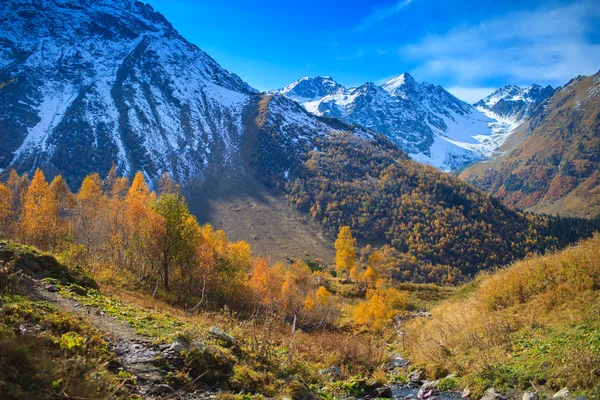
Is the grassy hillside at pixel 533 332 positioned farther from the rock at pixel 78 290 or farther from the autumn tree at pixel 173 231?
the autumn tree at pixel 173 231

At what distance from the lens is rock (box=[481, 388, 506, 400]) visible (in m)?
10.6

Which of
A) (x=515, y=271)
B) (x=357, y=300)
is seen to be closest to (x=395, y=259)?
(x=357, y=300)

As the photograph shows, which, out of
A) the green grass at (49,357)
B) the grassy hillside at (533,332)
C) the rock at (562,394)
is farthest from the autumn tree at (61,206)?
the rock at (562,394)

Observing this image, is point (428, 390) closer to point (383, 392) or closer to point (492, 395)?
→ point (383, 392)

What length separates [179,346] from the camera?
11.0 metres

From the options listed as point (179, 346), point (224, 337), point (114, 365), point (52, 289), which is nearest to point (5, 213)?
point (52, 289)

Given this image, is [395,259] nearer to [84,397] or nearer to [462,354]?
[462,354]

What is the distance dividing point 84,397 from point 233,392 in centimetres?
505

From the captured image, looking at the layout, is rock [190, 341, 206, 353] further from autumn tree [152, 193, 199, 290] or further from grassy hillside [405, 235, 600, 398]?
autumn tree [152, 193, 199, 290]

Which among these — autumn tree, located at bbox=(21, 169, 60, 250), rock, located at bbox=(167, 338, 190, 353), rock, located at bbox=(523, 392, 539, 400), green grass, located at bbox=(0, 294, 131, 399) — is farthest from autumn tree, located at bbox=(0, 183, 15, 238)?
rock, located at bbox=(523, 392, 539, 400)

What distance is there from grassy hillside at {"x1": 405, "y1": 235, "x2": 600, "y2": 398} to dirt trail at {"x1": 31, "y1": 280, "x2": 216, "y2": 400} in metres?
9.77

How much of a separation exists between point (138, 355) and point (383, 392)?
31.2 ft

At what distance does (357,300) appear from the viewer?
72.2 metres

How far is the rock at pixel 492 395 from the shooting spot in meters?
10.6
